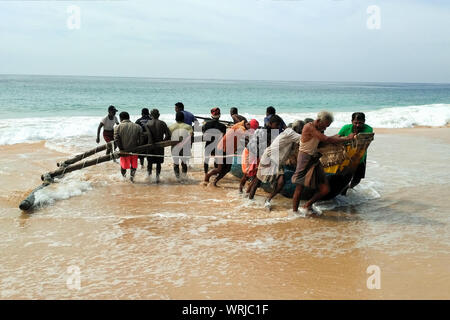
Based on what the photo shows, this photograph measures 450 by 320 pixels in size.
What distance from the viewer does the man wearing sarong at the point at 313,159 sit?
5.77 m

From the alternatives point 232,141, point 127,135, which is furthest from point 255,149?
point 127,135

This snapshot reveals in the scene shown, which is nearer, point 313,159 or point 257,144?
point 313,159

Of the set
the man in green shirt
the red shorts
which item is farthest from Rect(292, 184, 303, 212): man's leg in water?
the red shorts

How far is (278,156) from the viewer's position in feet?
20.9

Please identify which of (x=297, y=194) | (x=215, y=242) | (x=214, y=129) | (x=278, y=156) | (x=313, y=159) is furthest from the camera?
(x=214, y=129)

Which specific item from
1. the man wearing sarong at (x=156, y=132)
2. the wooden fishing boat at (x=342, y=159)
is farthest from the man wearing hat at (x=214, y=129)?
the wooden fishing boat at (x=342, y=159)

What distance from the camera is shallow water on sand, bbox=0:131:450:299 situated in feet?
13.5

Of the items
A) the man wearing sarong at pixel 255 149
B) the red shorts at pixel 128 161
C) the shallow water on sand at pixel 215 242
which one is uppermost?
the man wearing sarong at pixel 255 149

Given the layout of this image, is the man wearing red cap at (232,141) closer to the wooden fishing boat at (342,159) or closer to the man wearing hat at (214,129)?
the man wearing hat at (214,129)

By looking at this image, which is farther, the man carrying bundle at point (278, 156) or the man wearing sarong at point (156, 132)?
the man wearing sarong at point (156, 132)

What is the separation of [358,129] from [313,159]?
3.13ft

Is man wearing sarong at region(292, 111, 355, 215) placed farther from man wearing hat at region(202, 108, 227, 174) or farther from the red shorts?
the red shorts

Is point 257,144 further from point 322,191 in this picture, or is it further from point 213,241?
point 213,241
